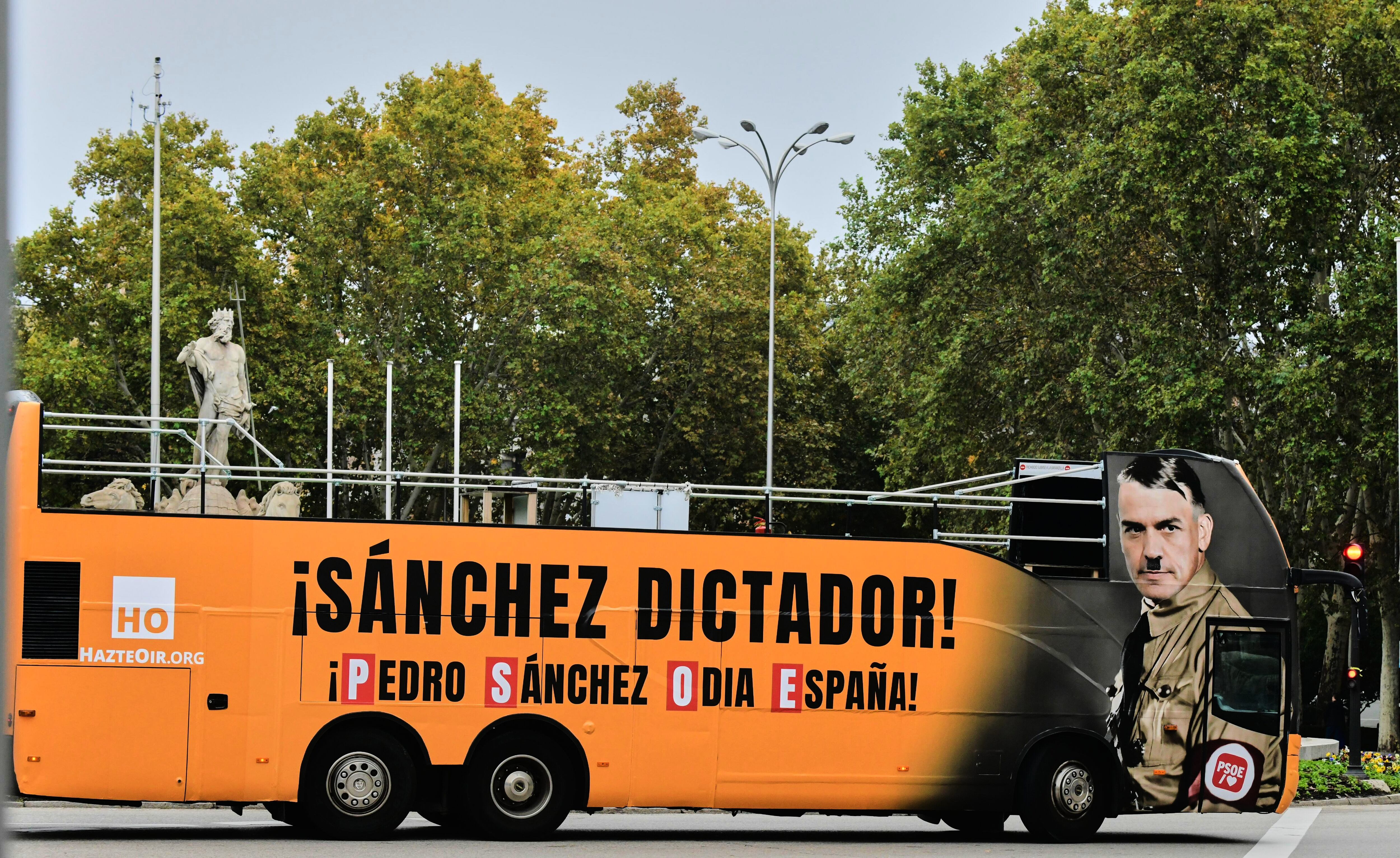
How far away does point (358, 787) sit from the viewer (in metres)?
12.2

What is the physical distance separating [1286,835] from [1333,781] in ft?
19.0

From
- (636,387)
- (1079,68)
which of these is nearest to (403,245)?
(636,387)

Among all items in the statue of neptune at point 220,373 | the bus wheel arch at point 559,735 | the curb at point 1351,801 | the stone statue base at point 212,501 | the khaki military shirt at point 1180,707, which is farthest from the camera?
the statue of neptune at point 220,373

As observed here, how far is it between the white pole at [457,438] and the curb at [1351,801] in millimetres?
11502

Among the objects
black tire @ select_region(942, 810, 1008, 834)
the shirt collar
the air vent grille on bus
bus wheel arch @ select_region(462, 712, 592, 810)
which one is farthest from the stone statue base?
the shirt collar

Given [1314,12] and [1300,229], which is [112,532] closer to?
[1300,229]

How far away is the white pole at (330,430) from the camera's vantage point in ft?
45.8

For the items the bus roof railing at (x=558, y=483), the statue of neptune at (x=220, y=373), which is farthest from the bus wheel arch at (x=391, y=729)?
the statue of neptune at (x=220, y=373)

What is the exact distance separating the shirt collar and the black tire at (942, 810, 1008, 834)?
2.35 meters

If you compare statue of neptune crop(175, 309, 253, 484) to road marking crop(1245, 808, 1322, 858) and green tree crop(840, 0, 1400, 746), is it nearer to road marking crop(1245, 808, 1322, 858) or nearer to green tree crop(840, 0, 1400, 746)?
green tree crop(840, 0, 1400, 746)

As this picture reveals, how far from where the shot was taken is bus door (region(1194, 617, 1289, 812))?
537 inches

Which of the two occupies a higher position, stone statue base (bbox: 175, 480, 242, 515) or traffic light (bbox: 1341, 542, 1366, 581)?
stone statue base (bbox: 175, 480, 242, 515)

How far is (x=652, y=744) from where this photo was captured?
12.9 m

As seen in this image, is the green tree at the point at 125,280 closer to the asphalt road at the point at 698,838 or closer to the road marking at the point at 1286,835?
the asphalt road at the point at 698,838
